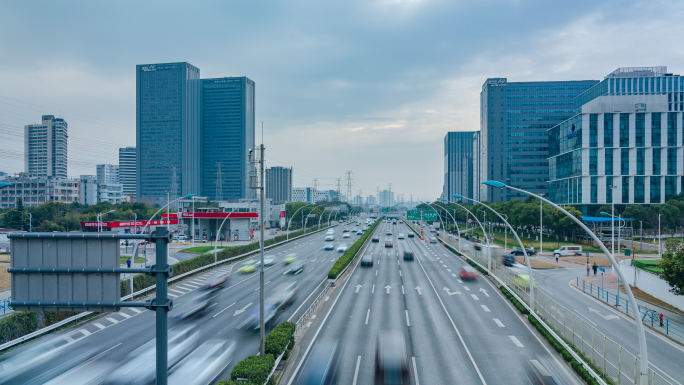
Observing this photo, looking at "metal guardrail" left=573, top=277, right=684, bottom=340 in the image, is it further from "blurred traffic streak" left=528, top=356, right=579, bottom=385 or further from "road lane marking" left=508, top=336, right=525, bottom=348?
"road lane marking" left=508, top=336, right=525, bottom=348

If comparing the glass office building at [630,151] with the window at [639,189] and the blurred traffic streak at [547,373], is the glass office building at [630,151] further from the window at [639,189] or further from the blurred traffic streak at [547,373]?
the blurred traffic streak at [547,373]

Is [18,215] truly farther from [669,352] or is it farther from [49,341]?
[669,352]

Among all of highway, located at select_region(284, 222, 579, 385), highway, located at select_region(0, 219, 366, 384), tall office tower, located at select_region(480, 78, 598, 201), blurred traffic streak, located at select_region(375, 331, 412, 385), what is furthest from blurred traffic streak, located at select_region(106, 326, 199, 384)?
tall office tower, located at select_region(480, 78, 598, 201)

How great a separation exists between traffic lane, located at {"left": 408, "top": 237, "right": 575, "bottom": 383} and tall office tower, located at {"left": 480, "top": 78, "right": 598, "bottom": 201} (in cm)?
15077

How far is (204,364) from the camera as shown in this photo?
20.6 metres

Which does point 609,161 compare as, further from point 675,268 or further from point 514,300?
point 675,268

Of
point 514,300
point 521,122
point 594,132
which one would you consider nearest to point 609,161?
point 594,132

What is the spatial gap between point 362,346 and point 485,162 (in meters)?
174

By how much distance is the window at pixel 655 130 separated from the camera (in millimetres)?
96938

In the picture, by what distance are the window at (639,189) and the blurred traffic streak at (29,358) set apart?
11310cm

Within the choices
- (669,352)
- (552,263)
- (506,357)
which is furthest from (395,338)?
(552,263)

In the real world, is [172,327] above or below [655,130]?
below

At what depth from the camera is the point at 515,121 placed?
18112cm

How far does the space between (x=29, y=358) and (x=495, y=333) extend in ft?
88.5
